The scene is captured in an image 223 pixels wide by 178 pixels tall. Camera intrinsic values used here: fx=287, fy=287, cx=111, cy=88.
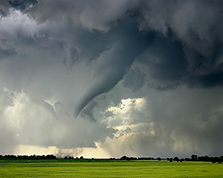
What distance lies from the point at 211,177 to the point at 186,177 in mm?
4421

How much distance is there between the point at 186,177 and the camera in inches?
2041

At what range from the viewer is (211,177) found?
51562 mm
